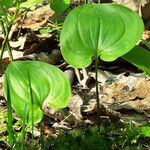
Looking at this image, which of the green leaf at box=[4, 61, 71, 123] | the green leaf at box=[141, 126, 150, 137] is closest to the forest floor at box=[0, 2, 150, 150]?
the green leaf at box=[141, 126, 150, 137]

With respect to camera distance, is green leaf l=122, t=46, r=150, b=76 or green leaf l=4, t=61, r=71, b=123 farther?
green leaf l=122, t=46, r=150, b=76

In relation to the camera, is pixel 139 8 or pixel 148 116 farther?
pixel 139 8

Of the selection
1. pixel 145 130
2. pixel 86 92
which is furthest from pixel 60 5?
pixel 145 130

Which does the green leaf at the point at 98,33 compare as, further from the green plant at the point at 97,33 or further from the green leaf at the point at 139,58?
the green leaf at the point at 139,58

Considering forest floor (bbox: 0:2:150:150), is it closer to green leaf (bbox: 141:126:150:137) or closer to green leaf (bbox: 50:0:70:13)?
green leaf (bbox: 141:126:150:137)

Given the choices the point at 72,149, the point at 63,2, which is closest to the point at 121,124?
the point at 72,149

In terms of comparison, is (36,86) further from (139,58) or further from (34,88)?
(139,58)

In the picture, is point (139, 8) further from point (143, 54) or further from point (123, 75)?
point (143, 54)
